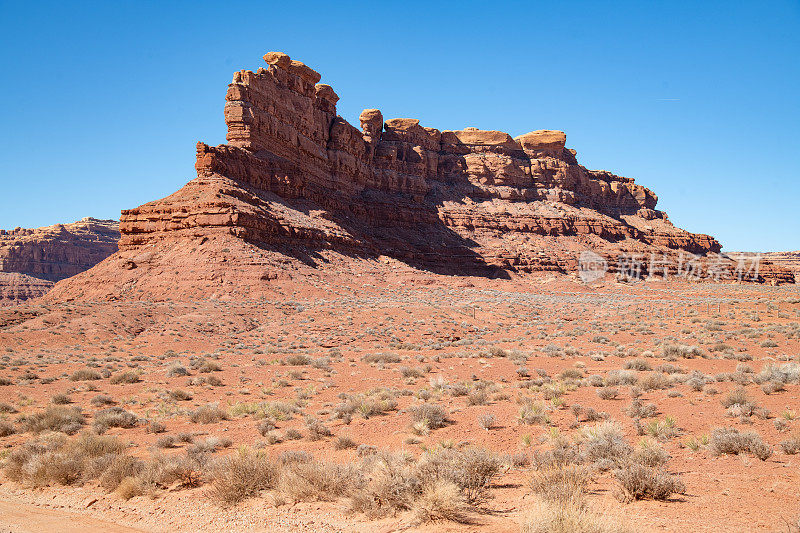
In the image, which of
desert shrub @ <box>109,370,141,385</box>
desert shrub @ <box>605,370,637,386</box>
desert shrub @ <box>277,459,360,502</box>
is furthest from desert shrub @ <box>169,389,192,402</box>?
desert shrub @ <box>605,370,637,386</box>

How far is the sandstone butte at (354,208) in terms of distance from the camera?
3931cm

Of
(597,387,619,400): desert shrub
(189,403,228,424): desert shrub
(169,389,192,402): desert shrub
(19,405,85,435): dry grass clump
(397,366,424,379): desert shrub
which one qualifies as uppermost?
(597,387,619,400): desert shrub

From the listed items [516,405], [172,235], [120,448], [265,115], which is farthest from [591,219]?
[120,448]

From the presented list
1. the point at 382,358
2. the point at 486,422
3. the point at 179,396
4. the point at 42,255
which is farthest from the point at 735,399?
the point at 42,255

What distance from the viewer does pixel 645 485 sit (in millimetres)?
5312

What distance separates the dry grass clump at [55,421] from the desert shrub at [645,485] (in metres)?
10.4

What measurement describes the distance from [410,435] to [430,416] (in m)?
0.75

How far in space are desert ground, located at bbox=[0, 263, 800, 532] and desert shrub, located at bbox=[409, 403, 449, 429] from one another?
0.08 m

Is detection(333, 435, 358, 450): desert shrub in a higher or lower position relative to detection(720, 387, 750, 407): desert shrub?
lower

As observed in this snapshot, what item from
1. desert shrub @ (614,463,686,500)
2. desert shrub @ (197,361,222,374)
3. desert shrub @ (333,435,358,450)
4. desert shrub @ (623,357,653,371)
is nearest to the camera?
desert shrub @ (614,463,686,500)

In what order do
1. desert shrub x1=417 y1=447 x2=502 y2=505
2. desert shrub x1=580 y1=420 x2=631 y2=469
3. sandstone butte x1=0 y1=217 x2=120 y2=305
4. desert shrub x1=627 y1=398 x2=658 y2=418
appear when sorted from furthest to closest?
sandstone butte x1=0 y1=217 x2=120 y2=305
desert shrub x1=627 y1=398 x2=658 y2=418
desert shrub x1=580 y1=420 x2=631 y2=469
desert shrub x1=417 y1=447 x2=502 y2=505

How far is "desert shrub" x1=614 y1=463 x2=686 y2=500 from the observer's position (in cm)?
527

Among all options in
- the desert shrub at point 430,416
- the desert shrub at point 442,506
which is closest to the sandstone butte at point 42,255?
the desert shrub at point 430,416

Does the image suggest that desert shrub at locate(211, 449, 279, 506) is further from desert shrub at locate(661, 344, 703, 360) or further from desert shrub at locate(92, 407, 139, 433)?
desert shrub at locate(661, 344, 703, 360)
